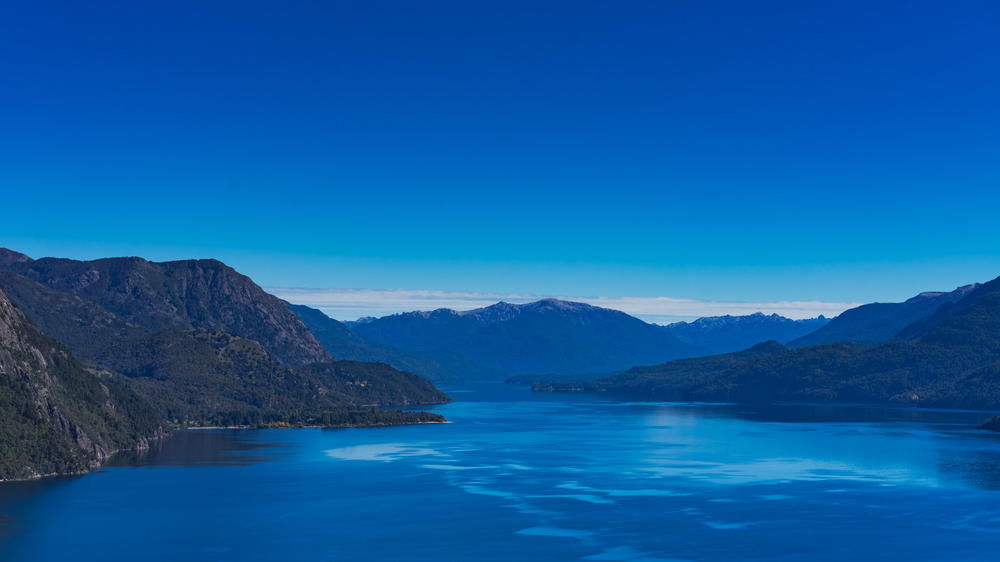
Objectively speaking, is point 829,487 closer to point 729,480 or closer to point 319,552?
point 729,480

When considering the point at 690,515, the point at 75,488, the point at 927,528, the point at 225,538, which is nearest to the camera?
the point at 225,538

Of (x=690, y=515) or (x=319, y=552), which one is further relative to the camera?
(x=690, y=515)

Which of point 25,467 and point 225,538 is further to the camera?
point 25,467

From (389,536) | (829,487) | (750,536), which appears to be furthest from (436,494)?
(829,487)

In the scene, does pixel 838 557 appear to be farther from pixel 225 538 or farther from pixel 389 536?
pixel 225 538

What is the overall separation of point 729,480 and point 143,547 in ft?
376

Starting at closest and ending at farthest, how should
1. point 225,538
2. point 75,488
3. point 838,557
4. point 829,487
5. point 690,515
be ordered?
point 838,557 → point 225,538 → point 690,515 → point 75,488 → point 829,487

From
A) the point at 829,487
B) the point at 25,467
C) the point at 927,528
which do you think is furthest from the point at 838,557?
the point at 25,467

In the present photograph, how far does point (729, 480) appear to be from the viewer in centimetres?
19862

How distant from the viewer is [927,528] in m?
148

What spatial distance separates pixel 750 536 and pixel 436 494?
2389 inches

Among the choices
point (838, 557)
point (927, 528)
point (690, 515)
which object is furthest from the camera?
point (690, 515)

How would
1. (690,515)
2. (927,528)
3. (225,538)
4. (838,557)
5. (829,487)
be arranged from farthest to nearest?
(829,487) → (690,515) → (927,528) → (225,538) → (838,557)

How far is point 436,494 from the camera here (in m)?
180
